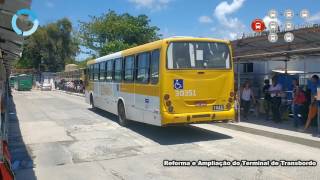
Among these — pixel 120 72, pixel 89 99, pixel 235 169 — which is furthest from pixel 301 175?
pixel 89 99

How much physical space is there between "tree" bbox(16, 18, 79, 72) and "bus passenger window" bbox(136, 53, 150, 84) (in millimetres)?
71871

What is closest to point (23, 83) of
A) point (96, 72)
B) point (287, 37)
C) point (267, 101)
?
point (96, 72)

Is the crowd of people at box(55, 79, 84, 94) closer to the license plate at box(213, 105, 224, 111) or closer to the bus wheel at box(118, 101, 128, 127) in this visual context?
the bus wheel at box(118, 101, 128, 127)

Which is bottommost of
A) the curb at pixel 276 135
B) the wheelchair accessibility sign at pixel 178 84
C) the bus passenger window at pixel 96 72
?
the curb at pixel 276 135

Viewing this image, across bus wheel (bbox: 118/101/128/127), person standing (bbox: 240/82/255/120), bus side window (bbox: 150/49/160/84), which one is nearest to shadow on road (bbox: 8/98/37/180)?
bus wheel (bbox: 118/101/128/127)

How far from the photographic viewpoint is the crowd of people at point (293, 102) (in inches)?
473

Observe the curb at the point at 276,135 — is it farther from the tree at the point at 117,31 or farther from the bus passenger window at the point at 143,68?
the tree at the point at 117,31

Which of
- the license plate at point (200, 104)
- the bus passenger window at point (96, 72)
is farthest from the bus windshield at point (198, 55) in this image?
the bus passenger window at point (96, 72)

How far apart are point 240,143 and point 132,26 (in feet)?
137

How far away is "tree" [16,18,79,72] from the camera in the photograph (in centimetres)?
8200

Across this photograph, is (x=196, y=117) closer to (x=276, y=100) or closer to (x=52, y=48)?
(x=276, y=100)

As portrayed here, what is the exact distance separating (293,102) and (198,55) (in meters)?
3.44

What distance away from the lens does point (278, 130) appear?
1208 cm

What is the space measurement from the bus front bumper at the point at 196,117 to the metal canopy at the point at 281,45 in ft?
8.62
